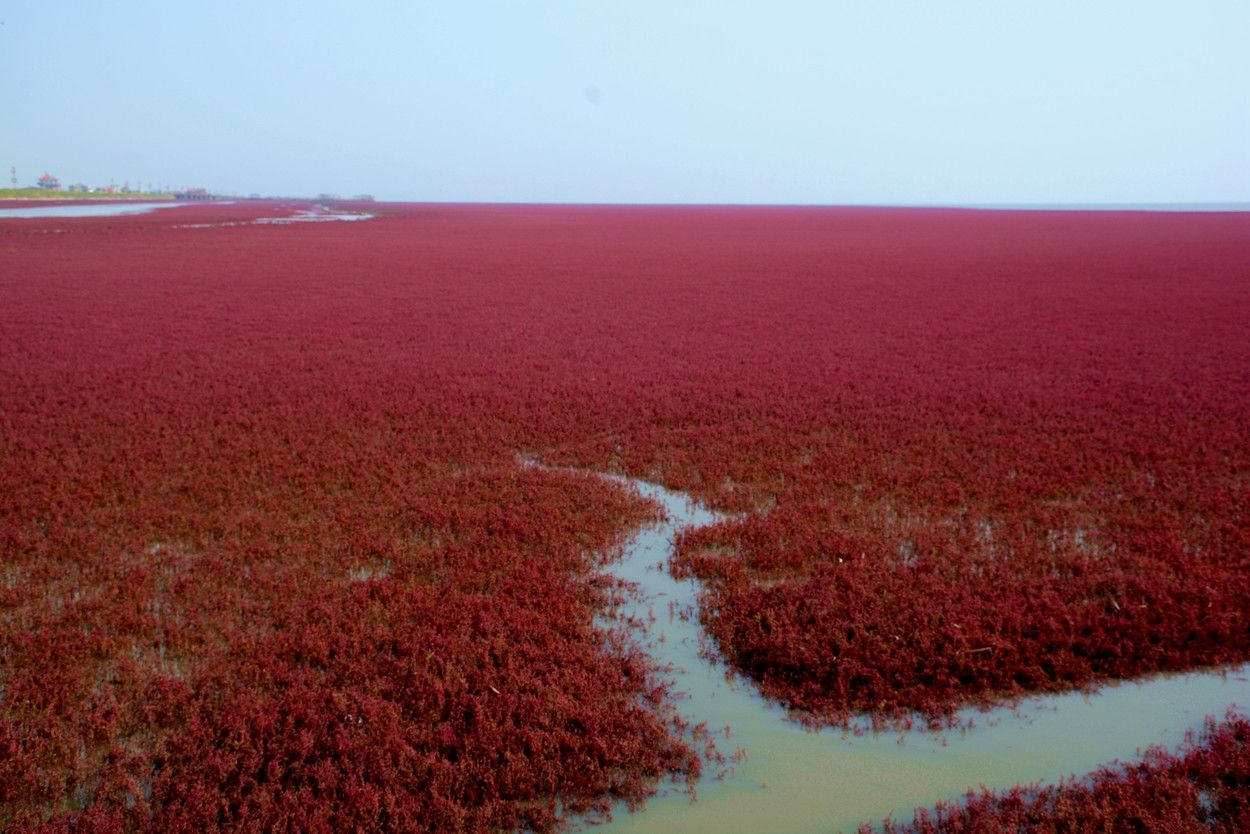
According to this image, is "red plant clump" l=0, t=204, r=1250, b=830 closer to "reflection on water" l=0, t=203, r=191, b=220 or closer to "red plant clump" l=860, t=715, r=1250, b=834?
"red plant clump" l=860, t=715, r=1250, b=834

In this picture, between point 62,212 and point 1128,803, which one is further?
point 62,212

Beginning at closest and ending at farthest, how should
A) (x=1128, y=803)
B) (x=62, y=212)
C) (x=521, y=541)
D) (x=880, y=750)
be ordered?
(x=1128, y=803)
(x=880, y=750)
(x=521, y=541)
(x=62, y=212)

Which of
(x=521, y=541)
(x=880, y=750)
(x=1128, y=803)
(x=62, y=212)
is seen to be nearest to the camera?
(x=1128, y=803)

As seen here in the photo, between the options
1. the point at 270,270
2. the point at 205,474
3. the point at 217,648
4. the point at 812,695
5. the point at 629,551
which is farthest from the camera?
the point at 270,270

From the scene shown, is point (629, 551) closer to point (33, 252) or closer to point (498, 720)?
point (498, 720)

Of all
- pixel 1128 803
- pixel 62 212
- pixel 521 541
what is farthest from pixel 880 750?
pixel 62 212

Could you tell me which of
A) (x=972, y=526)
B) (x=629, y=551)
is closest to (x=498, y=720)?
(x=629, y=551)

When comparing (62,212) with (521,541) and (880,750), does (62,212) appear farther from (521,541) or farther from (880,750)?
(880,750)
